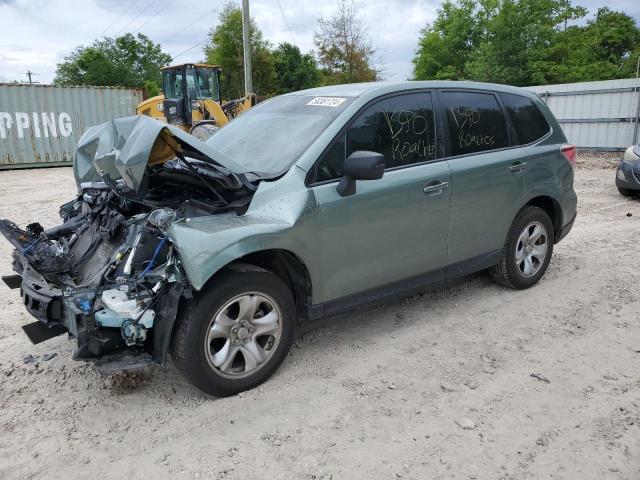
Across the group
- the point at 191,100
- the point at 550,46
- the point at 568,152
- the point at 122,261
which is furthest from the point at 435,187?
the point at 550,46

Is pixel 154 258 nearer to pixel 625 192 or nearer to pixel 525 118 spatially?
pixel 525 118

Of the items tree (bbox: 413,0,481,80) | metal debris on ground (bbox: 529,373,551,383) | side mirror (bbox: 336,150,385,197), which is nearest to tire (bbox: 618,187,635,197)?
metal debris on ground (bbox: 529,373,551,383)

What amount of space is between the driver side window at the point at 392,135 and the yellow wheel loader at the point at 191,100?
11118 millimetres

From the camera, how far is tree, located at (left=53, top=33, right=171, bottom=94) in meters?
60.9

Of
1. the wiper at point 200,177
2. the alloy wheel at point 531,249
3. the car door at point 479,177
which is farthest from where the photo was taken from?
the alloy wheel at point 531,249

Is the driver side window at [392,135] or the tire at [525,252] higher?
the driver side window at [392,135]

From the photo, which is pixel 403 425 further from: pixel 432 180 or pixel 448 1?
pixel 448 1

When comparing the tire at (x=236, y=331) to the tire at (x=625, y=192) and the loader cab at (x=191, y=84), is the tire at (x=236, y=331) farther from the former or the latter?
the loader cab at (x=191, y=84)

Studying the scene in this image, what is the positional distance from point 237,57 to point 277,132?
151 ft

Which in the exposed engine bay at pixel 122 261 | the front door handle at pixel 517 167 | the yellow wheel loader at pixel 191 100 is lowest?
the exposed engine bay at pixel 122 261

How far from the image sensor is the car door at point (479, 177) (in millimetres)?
4055

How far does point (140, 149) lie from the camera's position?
2902 mm

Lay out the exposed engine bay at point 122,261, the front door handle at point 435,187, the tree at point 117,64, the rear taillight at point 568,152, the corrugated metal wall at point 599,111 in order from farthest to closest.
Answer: the tree at point 117,64 < the corrugated metal wall at point 599,111 < the rear taillight at point 568,152 < the front door handle at point 435,187 < the exposed engine bay at point 122,261

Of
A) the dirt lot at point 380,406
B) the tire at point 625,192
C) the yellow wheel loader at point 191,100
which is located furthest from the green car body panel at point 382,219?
the yellow wheel loader at point 191,100
